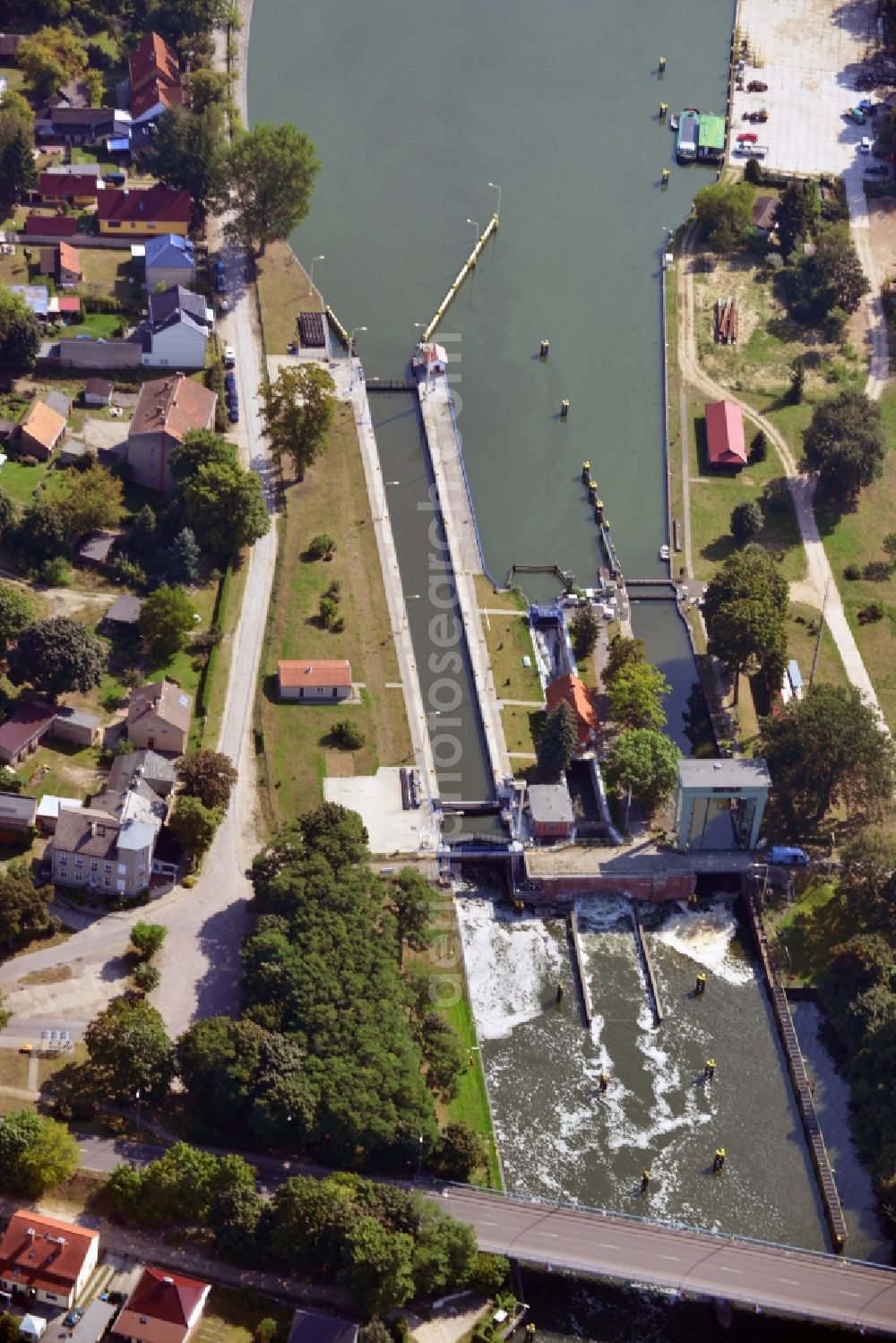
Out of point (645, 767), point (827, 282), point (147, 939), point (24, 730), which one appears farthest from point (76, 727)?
point (827, 282)

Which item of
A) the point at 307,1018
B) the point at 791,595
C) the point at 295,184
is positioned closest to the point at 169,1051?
the point at 307,1018

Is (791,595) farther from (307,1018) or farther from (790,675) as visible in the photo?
(307,1018)

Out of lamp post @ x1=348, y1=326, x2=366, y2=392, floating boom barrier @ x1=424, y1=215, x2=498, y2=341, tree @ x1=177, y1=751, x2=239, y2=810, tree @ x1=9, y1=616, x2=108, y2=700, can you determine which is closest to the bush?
tree @ x1=177, y1=751, x2=239, y2=810

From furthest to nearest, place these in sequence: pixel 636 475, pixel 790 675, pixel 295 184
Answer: pixel 295 184
pixel 636 475
pixel 790 675

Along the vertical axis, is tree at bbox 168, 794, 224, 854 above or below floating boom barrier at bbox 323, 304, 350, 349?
below

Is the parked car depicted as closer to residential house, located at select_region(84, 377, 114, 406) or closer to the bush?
the bush

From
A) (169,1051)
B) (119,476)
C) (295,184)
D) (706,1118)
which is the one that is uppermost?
(295,184)

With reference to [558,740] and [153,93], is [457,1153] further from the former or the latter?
[153,93]

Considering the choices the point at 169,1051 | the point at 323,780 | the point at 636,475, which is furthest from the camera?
the point at 636,475
